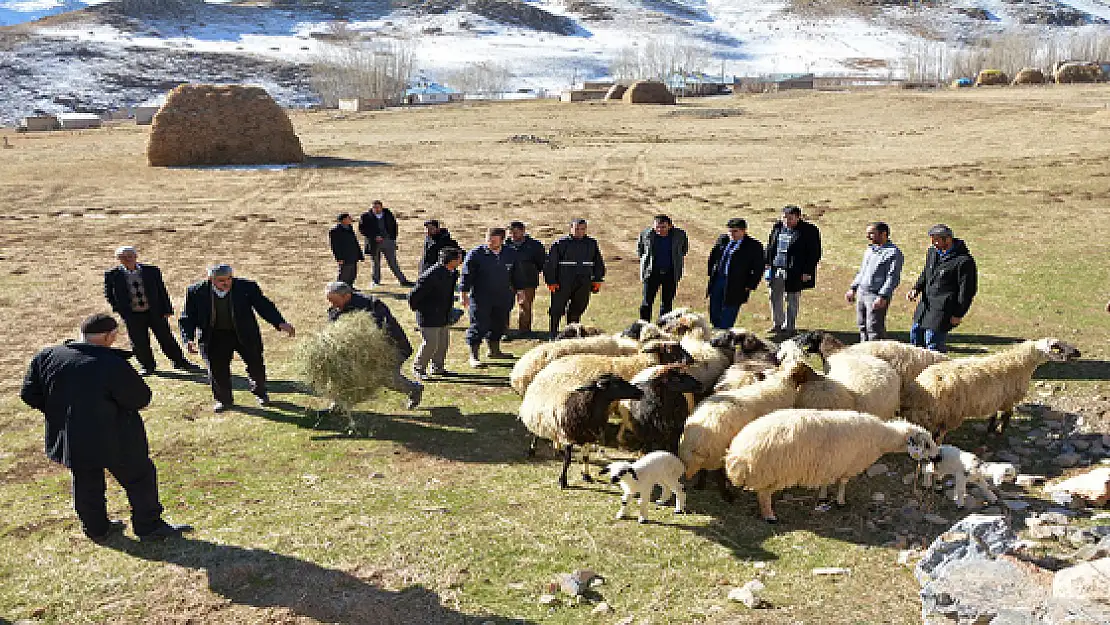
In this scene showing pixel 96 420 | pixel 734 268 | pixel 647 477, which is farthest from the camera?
pixel 734 268

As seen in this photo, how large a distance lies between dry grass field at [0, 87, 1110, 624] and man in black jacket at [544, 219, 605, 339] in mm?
1201

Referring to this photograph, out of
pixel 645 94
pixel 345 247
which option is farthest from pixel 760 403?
pixel 645 94

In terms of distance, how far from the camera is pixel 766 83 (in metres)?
118

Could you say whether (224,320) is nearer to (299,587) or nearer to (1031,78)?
(299,587)

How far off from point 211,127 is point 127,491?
103 ft

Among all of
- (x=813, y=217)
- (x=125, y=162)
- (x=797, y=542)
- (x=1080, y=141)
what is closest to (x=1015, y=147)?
(x=1080, y=141)

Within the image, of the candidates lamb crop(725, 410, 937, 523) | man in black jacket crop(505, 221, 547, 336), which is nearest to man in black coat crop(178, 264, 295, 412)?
man in black jacket crop(505, 221, 547, 336)

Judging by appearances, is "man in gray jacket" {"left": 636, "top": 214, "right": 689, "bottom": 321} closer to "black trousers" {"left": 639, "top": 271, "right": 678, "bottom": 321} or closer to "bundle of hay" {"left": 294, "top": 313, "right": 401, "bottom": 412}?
"black trousers" {"left": 639, "top": 271, "right": 678, "bottom": 321}

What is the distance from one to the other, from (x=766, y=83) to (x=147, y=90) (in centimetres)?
10053

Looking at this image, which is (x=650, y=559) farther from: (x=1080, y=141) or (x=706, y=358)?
(x=1080, y=141)

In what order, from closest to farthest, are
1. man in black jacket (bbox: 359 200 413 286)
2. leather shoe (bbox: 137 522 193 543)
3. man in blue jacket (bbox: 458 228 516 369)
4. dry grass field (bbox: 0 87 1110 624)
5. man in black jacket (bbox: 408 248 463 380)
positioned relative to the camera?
dry grass field (bbox: 0 87 1110 624)
leather shoe (bbox: 137 522 193 543)
man in black jacket (bbox: 408 248 463 380)
man in blue jacket (bbox: 458 228 516 369)
man in black jacket (bbox: 359 200 413 286)

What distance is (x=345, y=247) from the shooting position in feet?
48.0

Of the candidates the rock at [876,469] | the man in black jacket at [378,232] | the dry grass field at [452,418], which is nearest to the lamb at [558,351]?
the dry grass field at [452,418]

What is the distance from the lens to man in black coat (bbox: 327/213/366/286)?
1446 centimetres
